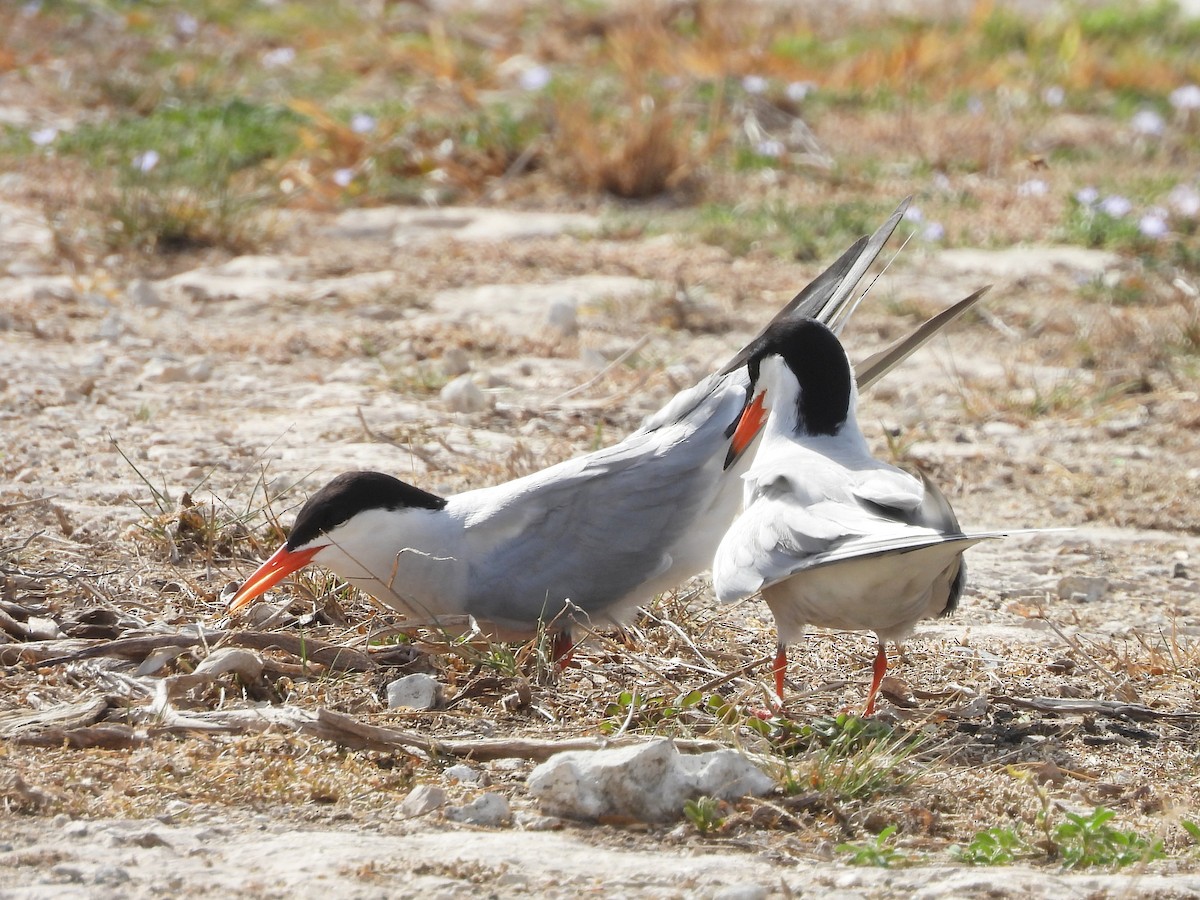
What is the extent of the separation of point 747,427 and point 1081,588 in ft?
3.33

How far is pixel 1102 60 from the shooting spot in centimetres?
1030

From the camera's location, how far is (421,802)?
8.32 feet

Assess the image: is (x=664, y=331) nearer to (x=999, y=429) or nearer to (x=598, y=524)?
(x=999, y=429)

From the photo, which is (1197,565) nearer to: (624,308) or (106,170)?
(624,308)

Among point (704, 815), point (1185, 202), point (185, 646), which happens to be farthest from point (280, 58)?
point (704, 815)

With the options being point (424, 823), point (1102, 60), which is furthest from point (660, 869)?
point (1102, 60)

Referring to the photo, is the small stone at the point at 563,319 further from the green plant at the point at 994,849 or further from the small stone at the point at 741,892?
the small stone at the point at 741,892

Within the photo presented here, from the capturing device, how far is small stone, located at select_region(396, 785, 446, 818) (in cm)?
253

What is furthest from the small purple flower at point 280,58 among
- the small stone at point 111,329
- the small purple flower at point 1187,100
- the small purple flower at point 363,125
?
the small purple flower at point 1187,100

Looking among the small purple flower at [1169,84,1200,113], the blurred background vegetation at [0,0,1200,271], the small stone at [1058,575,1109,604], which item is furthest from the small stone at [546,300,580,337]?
the small purple flower at [1169,84,1200,113]

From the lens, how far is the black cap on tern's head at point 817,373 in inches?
135

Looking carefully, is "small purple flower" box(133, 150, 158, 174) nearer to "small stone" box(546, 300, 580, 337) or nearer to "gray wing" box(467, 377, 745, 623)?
"small stone" box(546, 300, 580, 337)

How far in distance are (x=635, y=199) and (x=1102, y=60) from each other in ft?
13.5

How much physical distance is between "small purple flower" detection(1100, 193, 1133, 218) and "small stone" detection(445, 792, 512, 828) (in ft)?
17.5
